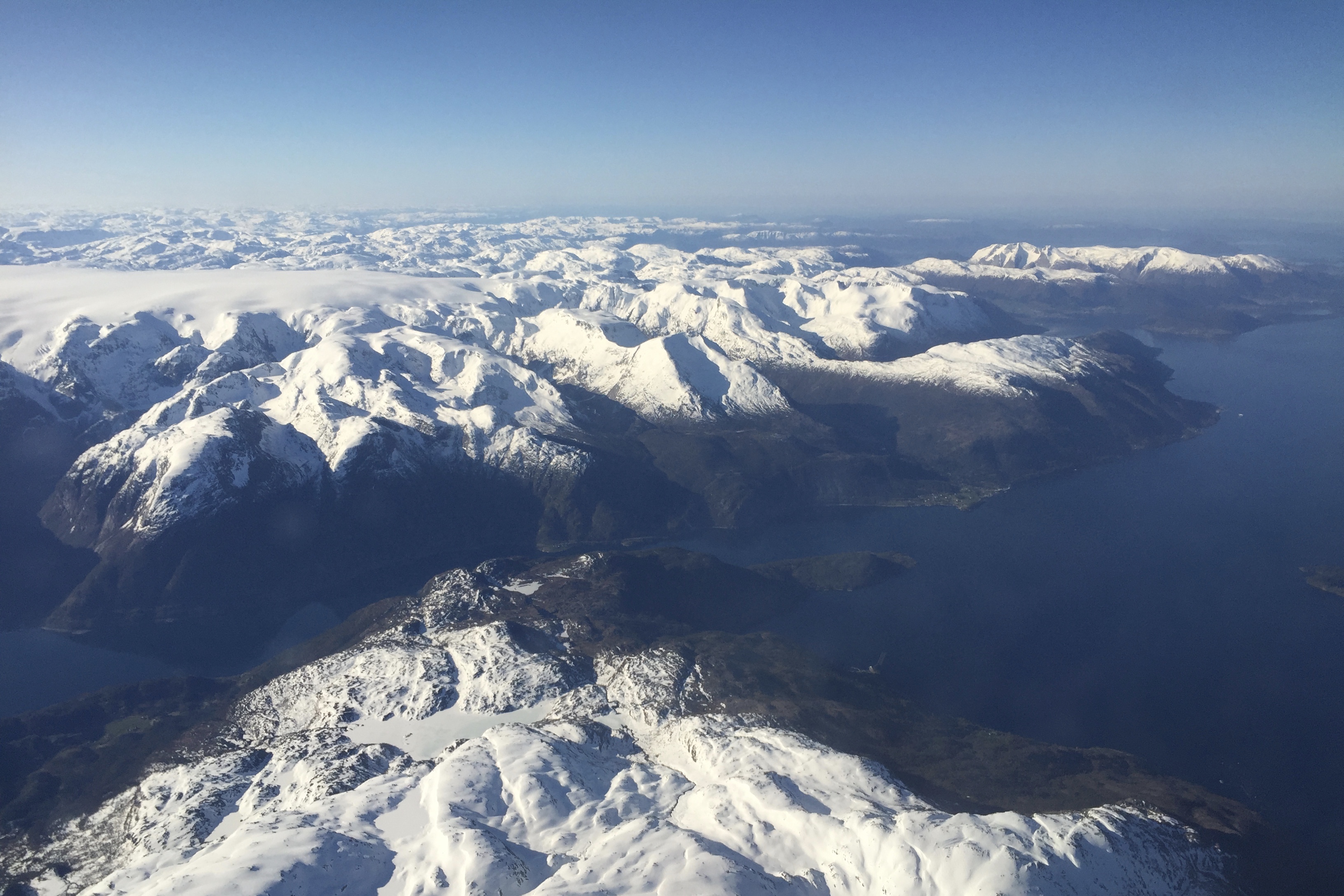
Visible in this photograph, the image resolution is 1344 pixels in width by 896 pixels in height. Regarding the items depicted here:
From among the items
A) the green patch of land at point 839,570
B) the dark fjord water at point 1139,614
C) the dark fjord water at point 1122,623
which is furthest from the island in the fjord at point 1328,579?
the green patch of land at point 839,570

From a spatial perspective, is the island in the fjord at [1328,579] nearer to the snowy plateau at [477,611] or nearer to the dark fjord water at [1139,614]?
the dark fjord water at [1139,614]

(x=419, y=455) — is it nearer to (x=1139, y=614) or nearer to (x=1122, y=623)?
(x=1122, y=623)

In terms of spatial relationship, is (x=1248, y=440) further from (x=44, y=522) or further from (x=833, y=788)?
(x=44, y=522)

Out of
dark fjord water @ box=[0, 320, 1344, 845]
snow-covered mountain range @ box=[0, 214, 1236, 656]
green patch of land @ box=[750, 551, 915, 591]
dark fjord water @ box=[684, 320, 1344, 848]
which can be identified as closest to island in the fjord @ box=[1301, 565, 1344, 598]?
dark fjord water @ box=[684, 320, 1344, 848]

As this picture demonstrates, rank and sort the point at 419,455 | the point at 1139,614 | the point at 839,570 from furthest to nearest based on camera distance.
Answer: the point at 419,455 < the point at 839,570 < the point at 1139,614

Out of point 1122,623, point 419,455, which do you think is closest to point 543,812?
point 1122,623

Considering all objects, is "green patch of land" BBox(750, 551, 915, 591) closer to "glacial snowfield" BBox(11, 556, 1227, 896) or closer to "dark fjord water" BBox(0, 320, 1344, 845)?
"dark fjord water" BBox(0, 320, 1344, 845)
